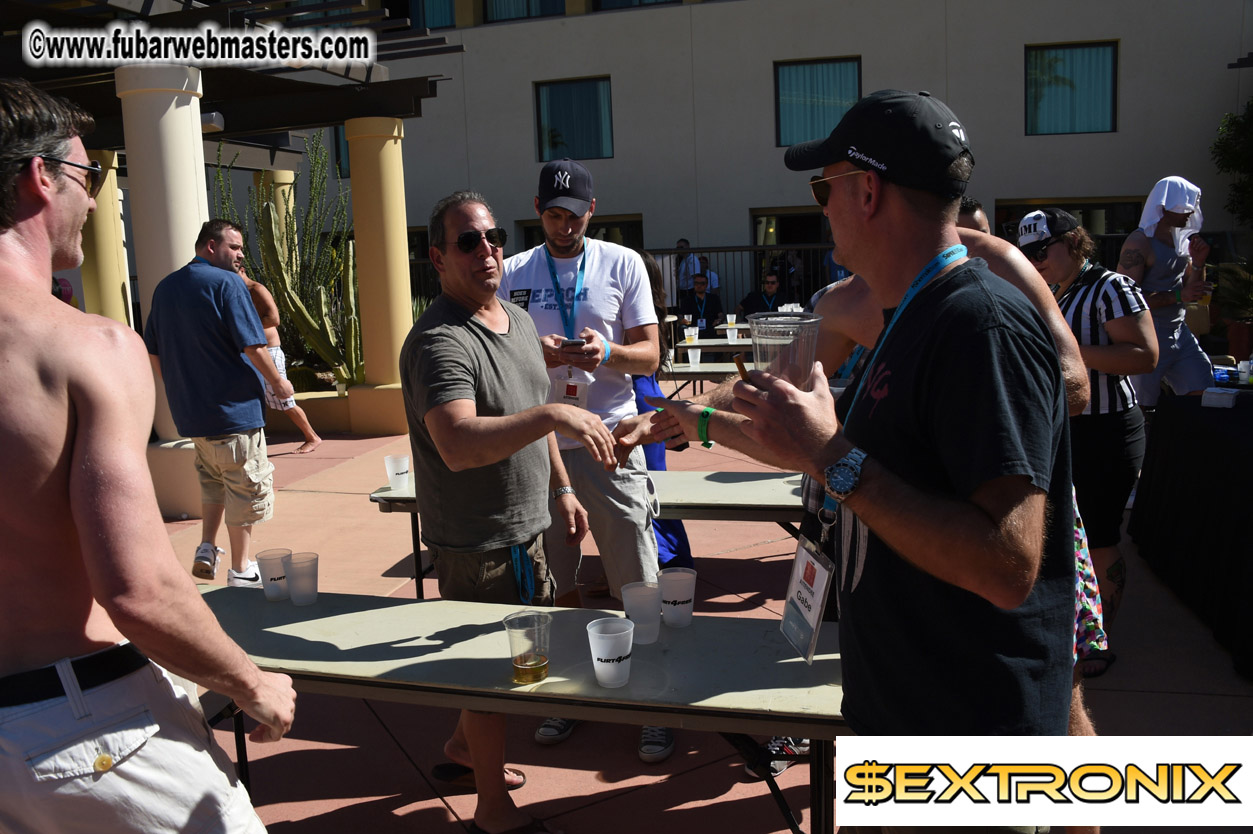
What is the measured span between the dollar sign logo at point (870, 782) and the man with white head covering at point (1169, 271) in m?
5.63

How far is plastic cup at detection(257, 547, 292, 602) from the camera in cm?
318

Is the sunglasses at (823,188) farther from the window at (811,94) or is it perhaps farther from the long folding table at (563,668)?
the window at (811,94)

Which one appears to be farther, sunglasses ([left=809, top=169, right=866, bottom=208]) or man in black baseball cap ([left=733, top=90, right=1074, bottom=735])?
sunglasses ([left=809, top=169, right=866, bottom=208])

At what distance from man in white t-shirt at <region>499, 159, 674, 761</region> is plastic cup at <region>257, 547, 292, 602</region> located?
46.7 inches

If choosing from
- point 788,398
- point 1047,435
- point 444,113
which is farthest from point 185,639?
point 444,113

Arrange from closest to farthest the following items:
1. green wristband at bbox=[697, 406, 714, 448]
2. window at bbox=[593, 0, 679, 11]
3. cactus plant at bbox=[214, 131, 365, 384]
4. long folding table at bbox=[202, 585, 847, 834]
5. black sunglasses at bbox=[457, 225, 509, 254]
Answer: green wristband at bbox=[697, 406, 714, 448]
long folding table at bbox=[202, 585, 847, 834]
black sunglasses at bbox=[457, 225, 509, 254]
cactus plant at bbox=[214, 131, 365, 384]
window at bbox=[593, 0, 679, 11]

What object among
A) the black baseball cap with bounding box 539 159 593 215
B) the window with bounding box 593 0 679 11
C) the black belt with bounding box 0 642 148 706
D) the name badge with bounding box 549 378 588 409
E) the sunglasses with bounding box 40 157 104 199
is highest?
the window with bounding box 593 0 679 11

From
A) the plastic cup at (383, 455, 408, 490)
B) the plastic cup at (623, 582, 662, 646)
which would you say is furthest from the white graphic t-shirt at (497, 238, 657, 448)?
the plastic cup at (623, 582, 662, 646)

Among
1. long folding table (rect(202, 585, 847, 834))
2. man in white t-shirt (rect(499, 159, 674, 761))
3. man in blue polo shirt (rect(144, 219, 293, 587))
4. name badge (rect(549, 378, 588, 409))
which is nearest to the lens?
long folding table (rect(202, 585, 847, 834))

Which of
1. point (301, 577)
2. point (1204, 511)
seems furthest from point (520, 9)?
point (301, 577)

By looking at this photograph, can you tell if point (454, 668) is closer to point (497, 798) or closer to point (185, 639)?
point (497, 798)

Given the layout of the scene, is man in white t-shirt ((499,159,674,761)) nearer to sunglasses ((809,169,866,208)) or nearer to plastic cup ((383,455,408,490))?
plastic cup ((383,455,408,490))

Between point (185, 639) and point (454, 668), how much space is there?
1031mm

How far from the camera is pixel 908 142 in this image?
173 centimetres
